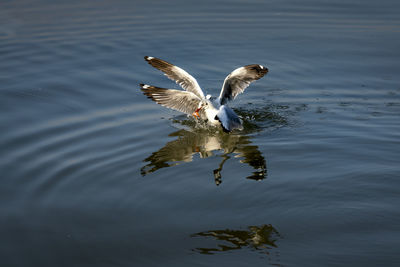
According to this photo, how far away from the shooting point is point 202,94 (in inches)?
369

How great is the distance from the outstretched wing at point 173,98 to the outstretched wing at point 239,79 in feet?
1.61

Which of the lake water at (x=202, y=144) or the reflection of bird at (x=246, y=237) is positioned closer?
the reflection of bird at (x=246, y=237)

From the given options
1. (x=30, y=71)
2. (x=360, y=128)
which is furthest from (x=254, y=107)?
(x=30, y=71)

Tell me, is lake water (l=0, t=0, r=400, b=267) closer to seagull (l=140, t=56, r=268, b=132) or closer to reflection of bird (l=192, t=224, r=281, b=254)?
reflection of bird (l=192, t=224, r=281, b=254)

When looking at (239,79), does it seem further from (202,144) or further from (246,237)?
(246,237)

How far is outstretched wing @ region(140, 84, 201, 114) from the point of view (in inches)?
370

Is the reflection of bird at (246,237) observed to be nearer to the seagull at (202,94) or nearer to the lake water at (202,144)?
the lake water at (202,144)

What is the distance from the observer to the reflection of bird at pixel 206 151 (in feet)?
24.4

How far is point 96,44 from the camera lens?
1345 centimetres

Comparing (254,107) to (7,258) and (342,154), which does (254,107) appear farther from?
(7,258)

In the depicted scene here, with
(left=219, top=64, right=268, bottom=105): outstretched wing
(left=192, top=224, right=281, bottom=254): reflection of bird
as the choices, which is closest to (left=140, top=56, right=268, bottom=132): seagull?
(left=219, top=64, right=268, bottom=105): outstretched wing

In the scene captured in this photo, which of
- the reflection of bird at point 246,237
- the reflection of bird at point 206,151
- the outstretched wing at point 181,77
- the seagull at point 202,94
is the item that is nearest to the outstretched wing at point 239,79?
the seagull at point 202,94

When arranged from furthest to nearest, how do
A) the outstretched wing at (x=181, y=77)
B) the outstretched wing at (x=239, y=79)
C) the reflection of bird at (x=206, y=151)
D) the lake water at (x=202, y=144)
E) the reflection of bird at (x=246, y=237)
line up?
the outstretched wing at (x=181, y=77) → the outstretched wing at (x=239, y=79) → the reflection of bird at (x=206, y=151) → the lake water at (x=202, y=144) → the reflection of bird at (x=246, y=237)

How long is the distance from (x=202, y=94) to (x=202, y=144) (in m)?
1.14
